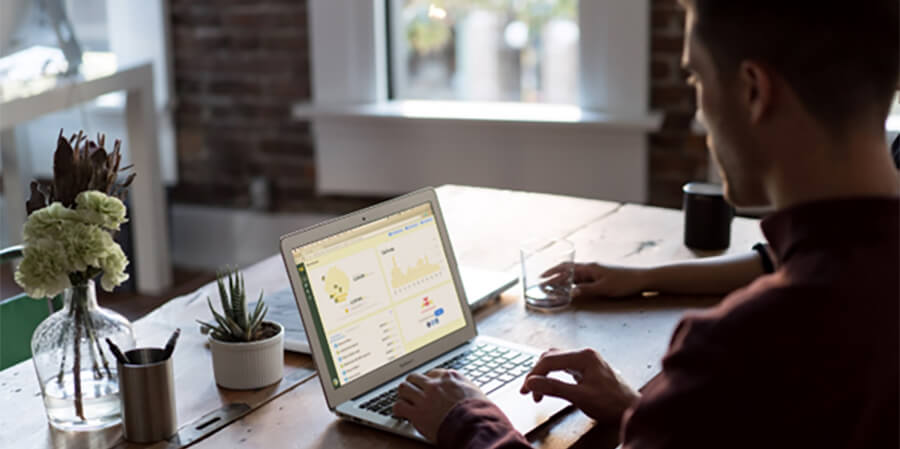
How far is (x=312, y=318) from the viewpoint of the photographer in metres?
1.43

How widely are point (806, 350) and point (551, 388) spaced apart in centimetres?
56

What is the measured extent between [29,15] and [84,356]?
2.48 m

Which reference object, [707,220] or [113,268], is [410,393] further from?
[707,220]

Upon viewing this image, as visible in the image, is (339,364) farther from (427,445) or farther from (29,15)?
(29,15)

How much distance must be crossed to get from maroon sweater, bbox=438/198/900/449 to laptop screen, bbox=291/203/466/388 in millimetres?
593

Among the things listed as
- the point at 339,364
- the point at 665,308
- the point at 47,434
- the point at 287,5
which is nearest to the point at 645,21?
the point at 287,5

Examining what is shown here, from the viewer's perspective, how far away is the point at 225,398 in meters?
1.48

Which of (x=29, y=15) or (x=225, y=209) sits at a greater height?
(x=29, y=15)

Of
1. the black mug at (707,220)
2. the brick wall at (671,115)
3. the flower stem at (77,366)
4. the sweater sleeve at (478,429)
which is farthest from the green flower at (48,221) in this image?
the brick wall at (671,115)

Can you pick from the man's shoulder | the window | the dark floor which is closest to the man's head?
the man's shoulder

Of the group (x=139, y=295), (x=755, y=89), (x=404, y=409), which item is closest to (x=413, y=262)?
(x=404, y=409)

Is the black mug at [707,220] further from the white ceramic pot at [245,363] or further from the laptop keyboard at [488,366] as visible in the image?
the white ceramic pot at [245,363]

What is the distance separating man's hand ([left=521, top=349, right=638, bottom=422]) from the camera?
1.38 m

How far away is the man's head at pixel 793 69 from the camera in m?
0.91
